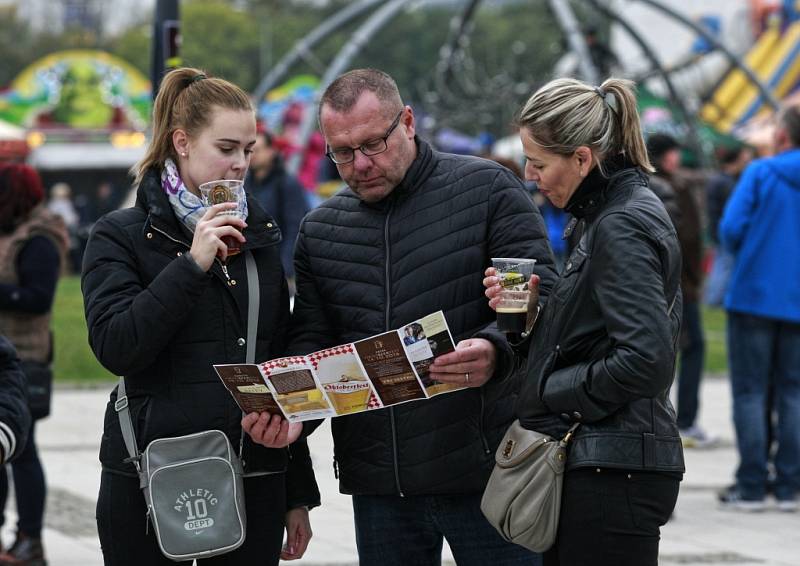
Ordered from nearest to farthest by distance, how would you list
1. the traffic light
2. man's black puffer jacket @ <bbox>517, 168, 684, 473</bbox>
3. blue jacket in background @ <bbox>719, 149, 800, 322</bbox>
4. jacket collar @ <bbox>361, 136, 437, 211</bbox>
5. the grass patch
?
1. man's black puffer jacket @ <bbox>517, 168, 684, 473</bbox>
2. jacket collar @ <bbox>361, 136, 437, 211</bbox>
3. the traffic light
4. blue jacket in background @ <bbox>719, 149, 800, 322</bbox>
5. the grass patch

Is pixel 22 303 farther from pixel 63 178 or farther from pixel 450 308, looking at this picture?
pixel 63 178

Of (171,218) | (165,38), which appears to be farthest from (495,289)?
(165,38)

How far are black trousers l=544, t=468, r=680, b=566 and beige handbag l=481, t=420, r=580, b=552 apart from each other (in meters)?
0.04

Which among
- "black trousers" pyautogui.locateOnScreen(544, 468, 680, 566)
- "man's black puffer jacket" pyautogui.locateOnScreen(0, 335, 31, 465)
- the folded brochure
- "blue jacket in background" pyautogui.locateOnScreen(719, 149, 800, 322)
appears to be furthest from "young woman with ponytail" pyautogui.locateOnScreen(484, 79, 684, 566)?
"blue jacket in background" pyautogui.locateOnScreen(719, 149, 800, 322)

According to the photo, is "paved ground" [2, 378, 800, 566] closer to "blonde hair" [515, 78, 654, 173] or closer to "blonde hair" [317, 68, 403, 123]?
"blonde hair" [317, 68, 403, 123]

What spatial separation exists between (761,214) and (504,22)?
67537 millimetres

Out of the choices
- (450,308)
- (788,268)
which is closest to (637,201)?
(450,308)

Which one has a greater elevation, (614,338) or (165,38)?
(165,38)

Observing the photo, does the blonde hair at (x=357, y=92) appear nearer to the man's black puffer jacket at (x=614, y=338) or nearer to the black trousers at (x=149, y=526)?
the man's black puffer jacket at (x=614, y=338)

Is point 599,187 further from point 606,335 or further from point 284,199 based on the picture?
point 284,199

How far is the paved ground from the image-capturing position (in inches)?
272

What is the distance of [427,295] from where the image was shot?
3920 millimetres

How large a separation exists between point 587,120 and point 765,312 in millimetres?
4718

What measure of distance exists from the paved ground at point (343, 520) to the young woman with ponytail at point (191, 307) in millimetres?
2991
